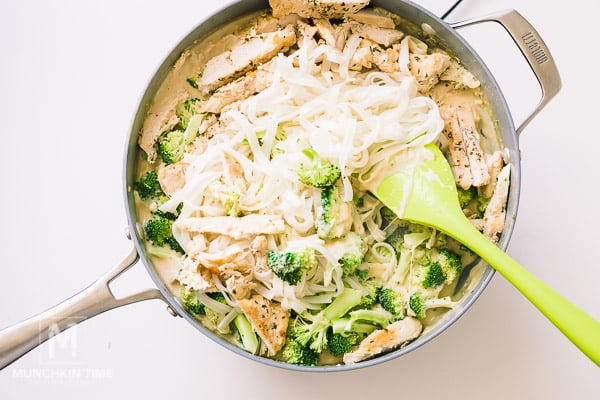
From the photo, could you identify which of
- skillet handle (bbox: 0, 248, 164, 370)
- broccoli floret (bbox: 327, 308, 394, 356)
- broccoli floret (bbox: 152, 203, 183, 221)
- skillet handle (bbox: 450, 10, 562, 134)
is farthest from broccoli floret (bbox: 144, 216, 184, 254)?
skillet handle (bbox: 450, 10, 562, 134)

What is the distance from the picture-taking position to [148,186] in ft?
8.04

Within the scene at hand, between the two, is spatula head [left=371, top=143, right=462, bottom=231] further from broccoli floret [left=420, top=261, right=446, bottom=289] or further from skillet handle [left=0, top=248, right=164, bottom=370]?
skillet handle [left=0, top=248, right=164, bottom=370]

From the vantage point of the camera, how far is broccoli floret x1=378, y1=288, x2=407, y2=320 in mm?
2357

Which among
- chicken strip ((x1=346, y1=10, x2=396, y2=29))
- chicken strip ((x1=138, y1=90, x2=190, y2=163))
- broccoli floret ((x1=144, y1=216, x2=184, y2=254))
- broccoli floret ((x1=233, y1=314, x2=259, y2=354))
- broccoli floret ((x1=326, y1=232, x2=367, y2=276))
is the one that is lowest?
broccoli floret ((x1=233, y1=314, x2=259, y2=354))

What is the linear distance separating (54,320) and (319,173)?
1169mm

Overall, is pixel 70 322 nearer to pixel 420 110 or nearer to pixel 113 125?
pixel 113 125

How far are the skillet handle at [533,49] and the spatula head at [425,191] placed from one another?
1.30 ft

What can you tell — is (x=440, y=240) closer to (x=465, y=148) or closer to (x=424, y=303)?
(x=424, y=303)

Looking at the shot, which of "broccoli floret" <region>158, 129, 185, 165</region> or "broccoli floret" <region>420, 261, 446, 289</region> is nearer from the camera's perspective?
"broccoli floret" <region>420, 261, 446, 289</region>

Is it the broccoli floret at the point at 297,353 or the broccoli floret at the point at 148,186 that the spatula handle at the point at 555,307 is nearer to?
the broccoli floret at the point at 297,353

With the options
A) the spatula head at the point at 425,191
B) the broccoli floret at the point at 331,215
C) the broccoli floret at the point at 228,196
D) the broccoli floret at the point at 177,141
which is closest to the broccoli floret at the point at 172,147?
the broccoli floret at the point at 177,141

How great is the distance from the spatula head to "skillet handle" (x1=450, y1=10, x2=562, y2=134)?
396 mm

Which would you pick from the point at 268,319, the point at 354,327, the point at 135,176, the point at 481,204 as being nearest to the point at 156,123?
the point at 135,176

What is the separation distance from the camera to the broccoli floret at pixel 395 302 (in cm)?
236
